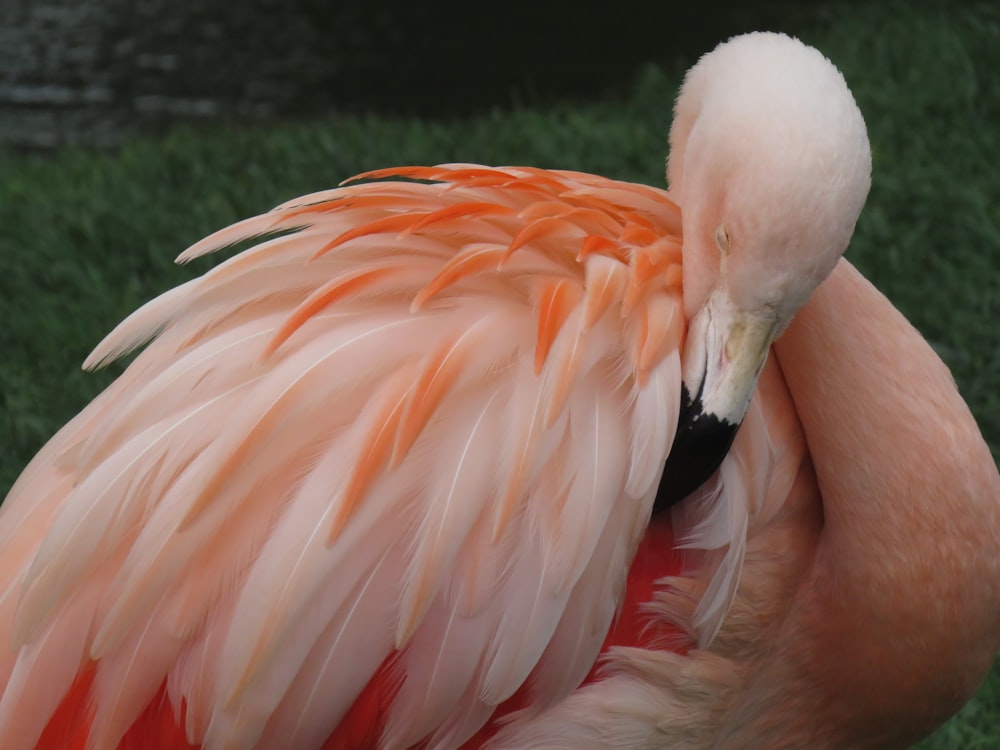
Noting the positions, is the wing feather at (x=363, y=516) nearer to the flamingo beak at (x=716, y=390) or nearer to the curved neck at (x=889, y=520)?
the flamingo beak at (x=716, y=390)

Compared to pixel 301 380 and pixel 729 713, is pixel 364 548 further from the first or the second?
pixel 729 713

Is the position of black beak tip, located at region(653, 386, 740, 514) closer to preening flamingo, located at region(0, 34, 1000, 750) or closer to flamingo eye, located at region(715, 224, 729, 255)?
preening flamingo, located at region(0, 34, 1000, 750)

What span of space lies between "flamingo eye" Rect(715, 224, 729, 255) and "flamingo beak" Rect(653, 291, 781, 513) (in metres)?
0.07

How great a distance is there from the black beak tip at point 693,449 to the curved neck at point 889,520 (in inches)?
11.7

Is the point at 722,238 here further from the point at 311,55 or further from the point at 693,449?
the point at 311,55

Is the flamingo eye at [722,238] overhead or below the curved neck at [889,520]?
overhead

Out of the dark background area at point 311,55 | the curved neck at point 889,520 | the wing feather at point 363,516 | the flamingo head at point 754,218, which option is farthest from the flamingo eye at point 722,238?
the dark background area at point 311,55

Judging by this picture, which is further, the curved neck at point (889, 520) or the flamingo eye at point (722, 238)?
the curved neck at point (889, 520)

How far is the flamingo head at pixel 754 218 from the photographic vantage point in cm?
194

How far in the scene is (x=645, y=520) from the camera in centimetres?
204

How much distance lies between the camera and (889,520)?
2.19 m

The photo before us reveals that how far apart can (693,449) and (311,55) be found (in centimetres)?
Answer: 635

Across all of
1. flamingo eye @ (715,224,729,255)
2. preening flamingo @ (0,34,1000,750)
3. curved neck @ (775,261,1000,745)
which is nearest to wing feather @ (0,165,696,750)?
preening flamingo @ (0,34,1000,750)

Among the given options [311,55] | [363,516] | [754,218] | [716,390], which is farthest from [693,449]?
[311,55]
